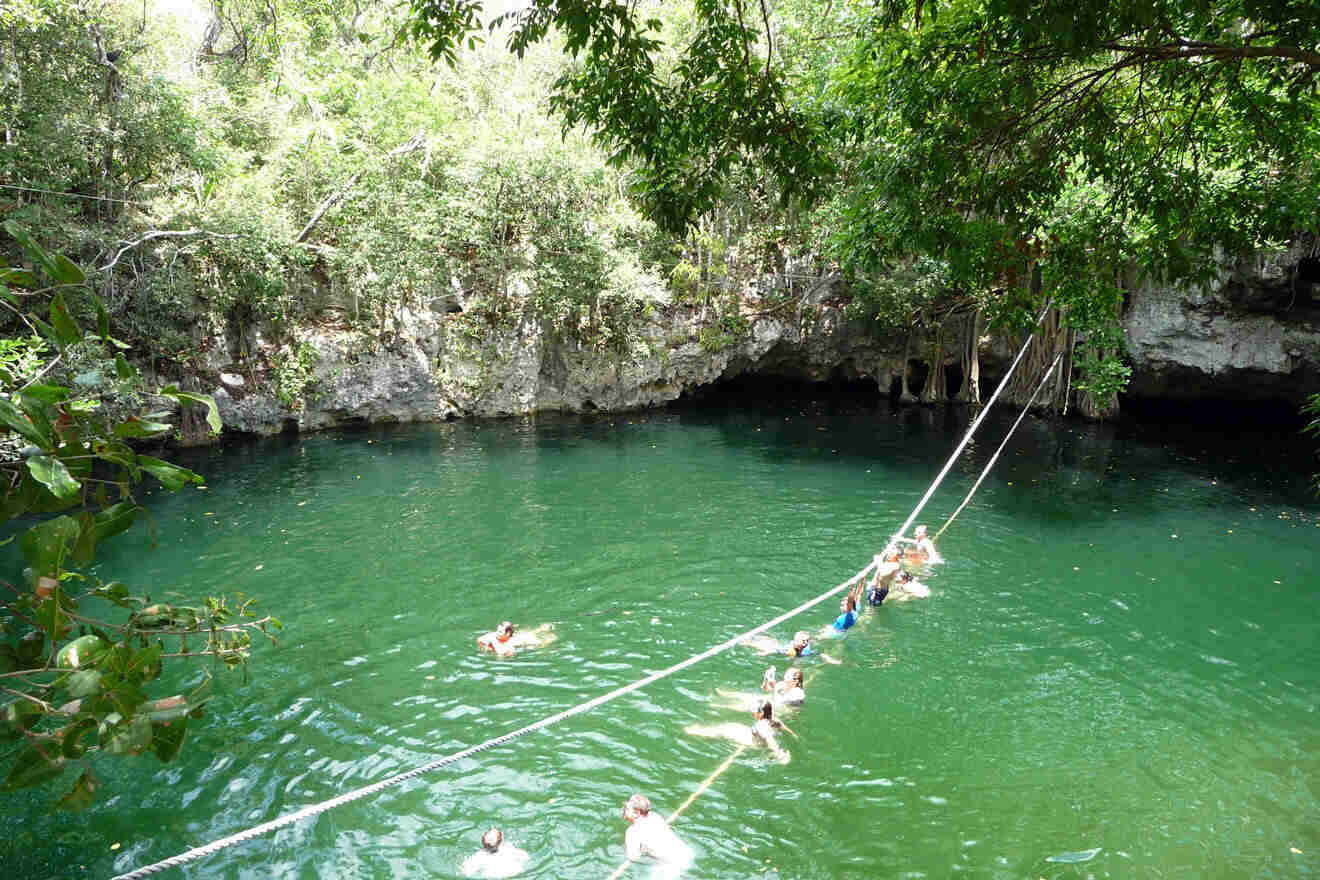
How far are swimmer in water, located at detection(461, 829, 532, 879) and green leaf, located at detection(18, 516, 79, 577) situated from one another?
4492 millimetres

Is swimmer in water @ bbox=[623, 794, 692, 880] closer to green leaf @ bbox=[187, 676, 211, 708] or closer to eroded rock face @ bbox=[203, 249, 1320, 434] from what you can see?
green leaf @ bbox=[187, 676, 211, 708]

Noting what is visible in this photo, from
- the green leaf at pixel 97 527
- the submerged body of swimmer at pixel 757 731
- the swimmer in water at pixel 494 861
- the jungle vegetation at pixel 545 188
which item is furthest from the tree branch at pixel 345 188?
the green leaf at pixel 97 527

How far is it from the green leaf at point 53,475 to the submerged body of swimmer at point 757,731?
244 inches

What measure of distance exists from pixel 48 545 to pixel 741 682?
7.17 meters

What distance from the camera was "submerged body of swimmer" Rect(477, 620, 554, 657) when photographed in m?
8.84

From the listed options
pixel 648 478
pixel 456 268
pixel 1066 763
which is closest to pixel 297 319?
pixel 456 268

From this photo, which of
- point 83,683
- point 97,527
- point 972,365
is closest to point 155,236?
point 97,527

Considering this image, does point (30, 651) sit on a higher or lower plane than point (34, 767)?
higher

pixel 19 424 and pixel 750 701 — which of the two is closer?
pixel 19 424

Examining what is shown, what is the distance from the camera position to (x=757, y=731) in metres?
7.11

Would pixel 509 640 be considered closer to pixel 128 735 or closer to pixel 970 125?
pixel 970 125

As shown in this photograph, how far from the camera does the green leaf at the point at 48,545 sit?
1.88m

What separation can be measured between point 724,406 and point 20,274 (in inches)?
990

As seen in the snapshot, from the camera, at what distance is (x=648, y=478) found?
16688mm
